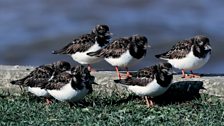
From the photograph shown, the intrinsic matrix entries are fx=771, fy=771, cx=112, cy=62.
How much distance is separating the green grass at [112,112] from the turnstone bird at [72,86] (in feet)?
0.57


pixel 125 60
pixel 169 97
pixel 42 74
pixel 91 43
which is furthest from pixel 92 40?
pixel 169 97

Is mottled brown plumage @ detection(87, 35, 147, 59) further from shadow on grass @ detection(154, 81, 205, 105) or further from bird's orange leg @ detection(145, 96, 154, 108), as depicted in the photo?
bird's orange leg @ detection(145, 96, 154, 108)

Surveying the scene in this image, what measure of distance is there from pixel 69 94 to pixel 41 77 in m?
0.80

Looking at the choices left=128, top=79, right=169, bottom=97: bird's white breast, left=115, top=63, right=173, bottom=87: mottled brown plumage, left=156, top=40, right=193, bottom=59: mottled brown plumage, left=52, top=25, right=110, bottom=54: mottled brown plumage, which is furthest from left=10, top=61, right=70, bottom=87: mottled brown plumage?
left=156, top=40, right=193, bottom=59: mottled brown plumage

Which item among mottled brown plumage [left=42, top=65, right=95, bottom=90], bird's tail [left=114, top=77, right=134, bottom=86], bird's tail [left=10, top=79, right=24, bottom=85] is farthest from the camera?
bird's tail [left=10, top=79, right=24, bottom=85]

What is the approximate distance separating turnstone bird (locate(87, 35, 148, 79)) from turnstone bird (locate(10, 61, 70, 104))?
87cm

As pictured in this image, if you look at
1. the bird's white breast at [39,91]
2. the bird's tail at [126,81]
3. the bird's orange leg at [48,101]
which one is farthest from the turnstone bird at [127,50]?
the bird's white breast at [39,91]

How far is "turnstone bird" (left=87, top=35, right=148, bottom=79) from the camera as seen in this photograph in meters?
11.1

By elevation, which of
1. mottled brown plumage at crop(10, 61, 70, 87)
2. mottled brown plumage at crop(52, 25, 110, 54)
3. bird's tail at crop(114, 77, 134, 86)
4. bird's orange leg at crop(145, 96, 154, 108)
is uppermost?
mottled brown plumage at crop(52, 25, 110, 54)

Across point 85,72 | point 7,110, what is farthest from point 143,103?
point 7,110

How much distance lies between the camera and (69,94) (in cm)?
1009

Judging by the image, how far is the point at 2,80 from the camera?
1162cm

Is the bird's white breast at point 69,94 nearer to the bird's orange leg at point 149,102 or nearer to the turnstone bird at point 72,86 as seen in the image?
the turnstone bird at point 72,86

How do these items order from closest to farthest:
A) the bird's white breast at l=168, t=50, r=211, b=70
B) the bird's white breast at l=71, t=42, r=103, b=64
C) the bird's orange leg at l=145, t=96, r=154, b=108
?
the bird's orange leg at l=145, t=96, r=154, b=108 < the bird's white breast at l=168, t=50, r=211, b=70 < the bird's white breast at l=71, t=42, r=103, b=64
